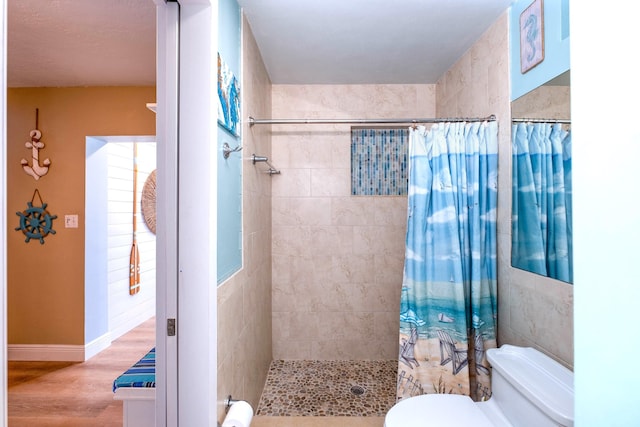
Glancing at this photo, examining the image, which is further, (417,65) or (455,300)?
(417,65)

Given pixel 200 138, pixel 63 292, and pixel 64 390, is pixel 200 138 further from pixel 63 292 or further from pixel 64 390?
pixel 63 292

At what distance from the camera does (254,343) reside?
1.96 metres

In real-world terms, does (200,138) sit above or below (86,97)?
below

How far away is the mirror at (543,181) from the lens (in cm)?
129

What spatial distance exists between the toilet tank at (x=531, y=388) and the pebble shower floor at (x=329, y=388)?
0.91 m

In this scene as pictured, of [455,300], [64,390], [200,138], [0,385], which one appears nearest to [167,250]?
[200,138]

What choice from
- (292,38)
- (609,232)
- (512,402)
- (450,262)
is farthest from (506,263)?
(292,38)

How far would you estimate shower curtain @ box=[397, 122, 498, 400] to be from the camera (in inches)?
67.5

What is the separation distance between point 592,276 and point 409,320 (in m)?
1.23

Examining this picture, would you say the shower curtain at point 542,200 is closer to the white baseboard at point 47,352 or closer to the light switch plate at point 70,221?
the light switch plate at point 70,221

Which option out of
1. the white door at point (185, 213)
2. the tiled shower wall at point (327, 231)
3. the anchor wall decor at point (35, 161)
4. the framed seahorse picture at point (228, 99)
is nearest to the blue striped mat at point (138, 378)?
the white door at point (185, 213)

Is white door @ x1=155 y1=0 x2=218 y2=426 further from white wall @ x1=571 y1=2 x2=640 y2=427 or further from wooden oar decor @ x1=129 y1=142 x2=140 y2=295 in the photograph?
wooden oar decor @ x1=129 y1=142 x2=140 y2=295

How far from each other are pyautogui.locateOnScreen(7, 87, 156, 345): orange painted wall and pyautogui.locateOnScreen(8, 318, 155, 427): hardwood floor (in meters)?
0.25

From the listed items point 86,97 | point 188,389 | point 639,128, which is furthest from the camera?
point 86,97
